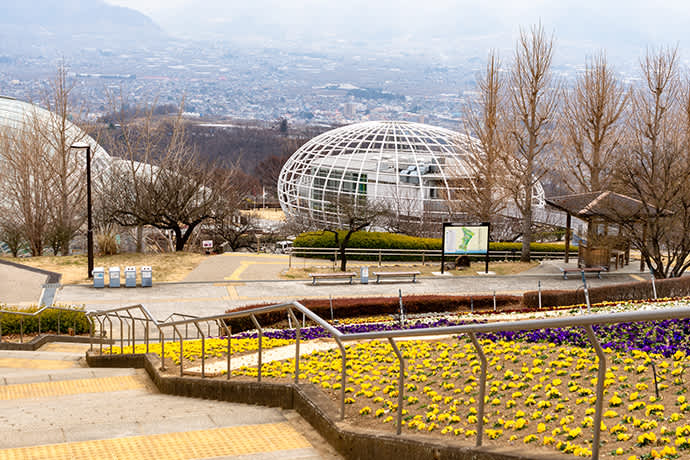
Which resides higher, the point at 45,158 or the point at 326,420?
the point at 45,158

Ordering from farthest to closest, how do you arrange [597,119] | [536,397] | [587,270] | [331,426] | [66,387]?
1. [597,119]
2. [587,270]
3. [66,387]
4. [331,426]
5. [536,397]

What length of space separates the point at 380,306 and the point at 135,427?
1586 centimetres

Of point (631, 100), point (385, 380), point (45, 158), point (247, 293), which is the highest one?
point (631, 100)

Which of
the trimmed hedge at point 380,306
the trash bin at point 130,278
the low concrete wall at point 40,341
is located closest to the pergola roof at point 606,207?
the trimmed hedge at point 380,306

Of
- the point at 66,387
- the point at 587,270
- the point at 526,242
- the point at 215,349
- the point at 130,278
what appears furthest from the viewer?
the point at 526,242

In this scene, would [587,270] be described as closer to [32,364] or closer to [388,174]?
[388,174]

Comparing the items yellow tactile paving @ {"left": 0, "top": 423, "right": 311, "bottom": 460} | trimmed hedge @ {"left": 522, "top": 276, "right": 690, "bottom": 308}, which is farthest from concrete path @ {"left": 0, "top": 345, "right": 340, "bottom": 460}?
trimmed hedge @ {"left": 522, "top": 276, "right": 690, "bottom": 308}

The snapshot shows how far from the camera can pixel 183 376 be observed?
33.6 ft

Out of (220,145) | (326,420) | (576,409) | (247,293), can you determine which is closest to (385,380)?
(326,420)

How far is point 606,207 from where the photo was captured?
96.6ft

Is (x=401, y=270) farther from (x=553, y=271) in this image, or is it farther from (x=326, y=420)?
(x=326, y=420)

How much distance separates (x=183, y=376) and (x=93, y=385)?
127 centimetres

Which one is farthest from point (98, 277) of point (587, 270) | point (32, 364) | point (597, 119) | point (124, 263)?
point (597, 119)

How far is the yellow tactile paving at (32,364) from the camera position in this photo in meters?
13.3
